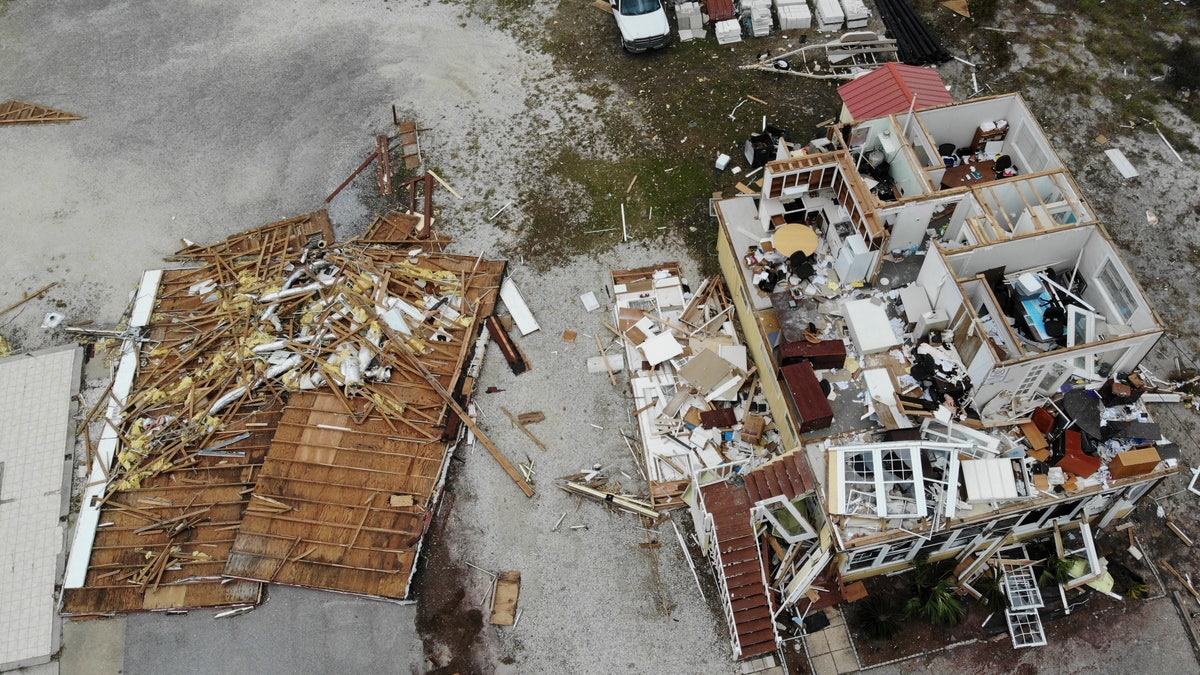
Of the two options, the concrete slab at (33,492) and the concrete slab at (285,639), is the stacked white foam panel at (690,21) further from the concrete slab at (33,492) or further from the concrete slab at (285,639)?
the concrete slab at (33,492)

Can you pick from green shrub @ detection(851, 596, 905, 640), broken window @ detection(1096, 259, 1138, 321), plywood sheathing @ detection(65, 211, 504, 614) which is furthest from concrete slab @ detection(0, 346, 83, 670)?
broken window @ detection(1096, 259, 1138, 321)

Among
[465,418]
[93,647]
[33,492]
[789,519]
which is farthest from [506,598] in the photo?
[33,492]

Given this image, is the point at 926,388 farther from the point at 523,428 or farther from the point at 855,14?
the point at 855,14

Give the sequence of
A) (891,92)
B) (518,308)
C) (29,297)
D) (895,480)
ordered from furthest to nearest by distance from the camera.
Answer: (29,297) < (518,308) < (891,92) < (895,480)

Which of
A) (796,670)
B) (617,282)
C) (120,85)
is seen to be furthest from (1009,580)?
(120,85)

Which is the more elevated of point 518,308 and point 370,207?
point 370,207

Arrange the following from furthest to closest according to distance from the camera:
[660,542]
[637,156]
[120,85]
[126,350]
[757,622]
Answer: [120,85] < [637,156] < [126,350] < [660,542] < [757,622]

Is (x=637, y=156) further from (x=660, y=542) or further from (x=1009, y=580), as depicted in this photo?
(x=1009, y=580)

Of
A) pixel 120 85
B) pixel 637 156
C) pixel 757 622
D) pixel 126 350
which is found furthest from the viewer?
pixel 120 85
